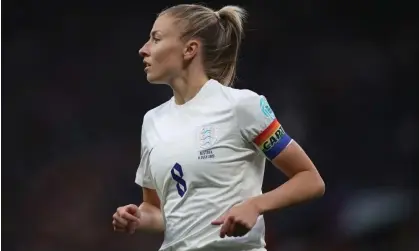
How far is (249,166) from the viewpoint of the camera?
1.92 m

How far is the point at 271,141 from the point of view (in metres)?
1.87

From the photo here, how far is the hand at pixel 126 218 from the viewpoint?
6.19 feet

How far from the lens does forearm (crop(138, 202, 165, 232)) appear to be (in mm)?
2047

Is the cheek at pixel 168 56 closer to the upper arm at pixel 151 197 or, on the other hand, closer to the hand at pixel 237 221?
the upper arm at pixel 151 197

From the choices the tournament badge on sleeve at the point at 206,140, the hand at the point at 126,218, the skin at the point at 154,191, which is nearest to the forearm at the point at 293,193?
the skin at the point at 154,191

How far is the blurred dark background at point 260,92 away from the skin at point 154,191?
2206mm

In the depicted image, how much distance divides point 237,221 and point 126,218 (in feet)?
1.10

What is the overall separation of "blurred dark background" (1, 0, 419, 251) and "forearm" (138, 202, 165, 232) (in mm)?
2139

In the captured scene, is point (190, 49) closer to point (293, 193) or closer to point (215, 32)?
point (215, 32)

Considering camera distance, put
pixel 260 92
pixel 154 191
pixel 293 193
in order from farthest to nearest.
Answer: pixel 260 92 < pixel 154 191 < pixel 293 193

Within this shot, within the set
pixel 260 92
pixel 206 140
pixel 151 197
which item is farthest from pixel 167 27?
pixel 260 92

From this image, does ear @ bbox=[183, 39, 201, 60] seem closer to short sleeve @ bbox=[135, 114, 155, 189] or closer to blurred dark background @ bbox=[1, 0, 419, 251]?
short sleeve @ bbox=[135, 114, 155, 189]
